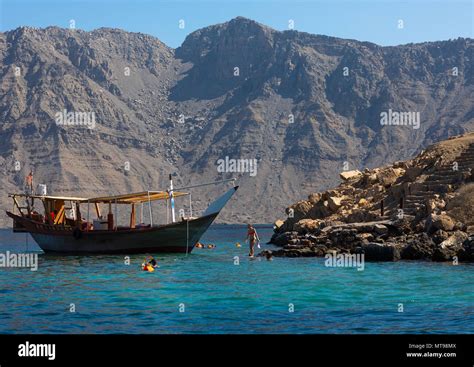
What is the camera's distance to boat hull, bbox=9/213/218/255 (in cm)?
5916

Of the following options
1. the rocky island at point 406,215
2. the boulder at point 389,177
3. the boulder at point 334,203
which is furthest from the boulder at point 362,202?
the boulder at point 334,203

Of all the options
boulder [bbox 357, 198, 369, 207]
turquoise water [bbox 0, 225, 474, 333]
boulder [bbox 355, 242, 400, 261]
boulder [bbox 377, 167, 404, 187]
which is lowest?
turquoise water [bbox 0, 225, 474, 333]

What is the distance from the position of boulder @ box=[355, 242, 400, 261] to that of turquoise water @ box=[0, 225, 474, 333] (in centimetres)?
236

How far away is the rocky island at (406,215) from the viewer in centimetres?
4775

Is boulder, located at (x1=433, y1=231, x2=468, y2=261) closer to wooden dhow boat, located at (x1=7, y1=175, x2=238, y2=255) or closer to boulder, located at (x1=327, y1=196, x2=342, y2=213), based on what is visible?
wooden dhow boat, located at (x1=7, y1=175, x2=238, y2=255)

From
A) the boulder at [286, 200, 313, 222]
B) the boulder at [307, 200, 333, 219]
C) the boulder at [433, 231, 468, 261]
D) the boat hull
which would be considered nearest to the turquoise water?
the boulder at [433, 231, 468, 261]

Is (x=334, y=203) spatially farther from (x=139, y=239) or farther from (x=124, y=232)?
(x=124, y=232)

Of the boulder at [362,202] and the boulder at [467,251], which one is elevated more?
the boulder at [362,202]

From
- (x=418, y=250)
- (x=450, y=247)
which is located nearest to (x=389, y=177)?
(x=418, y=250)

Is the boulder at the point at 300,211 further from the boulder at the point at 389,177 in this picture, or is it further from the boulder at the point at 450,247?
the boulder at the point at 450,247

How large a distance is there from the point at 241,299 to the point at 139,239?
31.8m

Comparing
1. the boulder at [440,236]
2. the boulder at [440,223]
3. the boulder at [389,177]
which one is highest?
the boulder at [389,177]

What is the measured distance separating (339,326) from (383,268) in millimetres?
21175

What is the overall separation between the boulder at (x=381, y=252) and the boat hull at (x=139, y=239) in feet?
50.4
